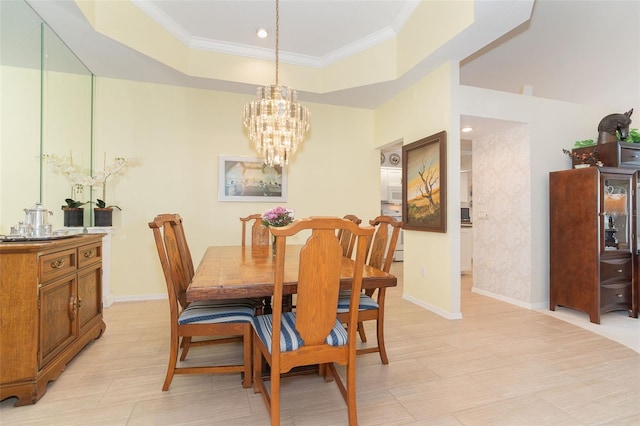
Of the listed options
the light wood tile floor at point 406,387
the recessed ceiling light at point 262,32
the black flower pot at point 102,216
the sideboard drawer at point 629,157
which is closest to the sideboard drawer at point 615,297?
the light wood tile floor at point 406,387

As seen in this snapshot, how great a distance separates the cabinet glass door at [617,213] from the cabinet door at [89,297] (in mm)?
4802

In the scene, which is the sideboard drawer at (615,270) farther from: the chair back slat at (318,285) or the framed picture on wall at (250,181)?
the framed picture on wall at (250,181)

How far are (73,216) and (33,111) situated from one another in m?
1.09

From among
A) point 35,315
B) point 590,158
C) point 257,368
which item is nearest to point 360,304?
point 257,368

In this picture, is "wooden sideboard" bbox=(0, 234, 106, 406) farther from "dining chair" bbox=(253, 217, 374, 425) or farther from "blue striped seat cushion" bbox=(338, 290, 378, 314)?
"blue striped seat cushion" bbox=(338, 290, 378, 314)

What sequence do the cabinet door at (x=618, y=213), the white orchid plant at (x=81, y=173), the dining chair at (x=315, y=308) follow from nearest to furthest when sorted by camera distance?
the dining chair at (x=315, y=308) → the white orchid plant at (x=81, y=173) → the cabinet door at (x=618, y=213)

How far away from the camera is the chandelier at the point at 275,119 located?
276 cm

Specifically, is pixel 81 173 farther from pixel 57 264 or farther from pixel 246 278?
pixel 246 278

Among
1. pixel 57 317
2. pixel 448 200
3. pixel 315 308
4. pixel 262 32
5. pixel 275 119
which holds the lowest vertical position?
pixel 57 317

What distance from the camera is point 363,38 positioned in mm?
3654

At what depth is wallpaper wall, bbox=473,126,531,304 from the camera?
363 centimetres

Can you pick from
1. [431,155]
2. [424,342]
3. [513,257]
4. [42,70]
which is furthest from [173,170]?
[513,257]

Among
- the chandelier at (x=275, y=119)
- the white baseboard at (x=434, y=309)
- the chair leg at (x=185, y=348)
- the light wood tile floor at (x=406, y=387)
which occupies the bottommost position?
the light wood tile floor at (x=406, y=387)

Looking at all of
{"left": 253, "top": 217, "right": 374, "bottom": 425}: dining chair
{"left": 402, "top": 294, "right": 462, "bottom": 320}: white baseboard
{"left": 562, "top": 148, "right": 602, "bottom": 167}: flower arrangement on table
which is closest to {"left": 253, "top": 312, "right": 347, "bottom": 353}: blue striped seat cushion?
{"left": 253, "top": 217, "right": 374, "bottom": 425}: dining chair
